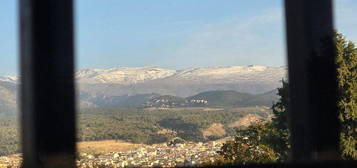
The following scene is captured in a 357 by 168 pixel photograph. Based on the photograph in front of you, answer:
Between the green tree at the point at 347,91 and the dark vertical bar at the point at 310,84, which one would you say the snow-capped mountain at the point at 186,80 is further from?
the dark vertical bar at the point at 310,84

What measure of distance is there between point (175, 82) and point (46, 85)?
92 centimetres

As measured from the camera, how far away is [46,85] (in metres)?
1.03

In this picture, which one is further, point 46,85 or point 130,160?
point 130,160

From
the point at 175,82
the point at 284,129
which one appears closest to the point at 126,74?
the point at 175,82

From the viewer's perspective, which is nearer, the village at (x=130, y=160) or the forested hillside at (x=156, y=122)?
the village at (x=130, y=160)

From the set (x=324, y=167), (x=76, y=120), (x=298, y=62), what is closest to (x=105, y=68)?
(x=76, y=120)

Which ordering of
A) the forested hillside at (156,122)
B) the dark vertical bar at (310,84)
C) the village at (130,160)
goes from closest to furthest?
the dark vertical bar at (310,84) → the village at (130,160) → the forested hillside at (156,122)

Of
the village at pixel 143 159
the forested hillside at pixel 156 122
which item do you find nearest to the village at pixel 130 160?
the village at pixel 143 159

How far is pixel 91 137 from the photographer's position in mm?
1397

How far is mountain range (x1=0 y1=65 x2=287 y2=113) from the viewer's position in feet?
5.92

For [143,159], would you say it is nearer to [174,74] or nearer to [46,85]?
[46,85]

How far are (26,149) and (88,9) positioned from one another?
0.54 m

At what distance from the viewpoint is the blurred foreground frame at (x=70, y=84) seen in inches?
39.9

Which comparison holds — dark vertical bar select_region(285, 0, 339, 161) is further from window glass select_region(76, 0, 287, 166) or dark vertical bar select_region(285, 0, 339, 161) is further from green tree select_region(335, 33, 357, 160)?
green tree select_region(335, 33, 357, 160)
